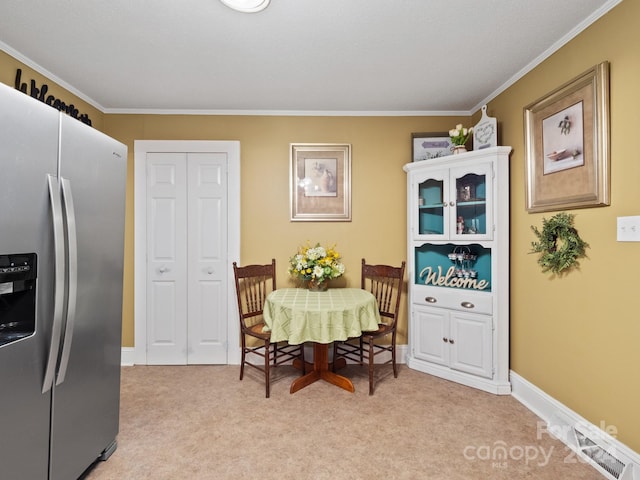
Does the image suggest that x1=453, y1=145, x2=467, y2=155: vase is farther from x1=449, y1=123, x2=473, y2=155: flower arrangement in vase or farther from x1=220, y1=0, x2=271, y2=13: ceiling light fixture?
x1=220, y1=0, x2=271, y2=13: ceiling light fixture

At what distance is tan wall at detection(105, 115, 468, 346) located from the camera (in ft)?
10.6

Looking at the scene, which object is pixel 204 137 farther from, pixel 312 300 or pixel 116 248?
pixel 312 300

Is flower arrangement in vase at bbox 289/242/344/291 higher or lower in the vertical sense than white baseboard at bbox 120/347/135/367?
higher

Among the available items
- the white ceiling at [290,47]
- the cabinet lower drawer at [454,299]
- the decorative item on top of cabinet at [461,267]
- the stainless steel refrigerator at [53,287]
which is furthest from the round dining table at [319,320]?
the white ceiling at [290,47]

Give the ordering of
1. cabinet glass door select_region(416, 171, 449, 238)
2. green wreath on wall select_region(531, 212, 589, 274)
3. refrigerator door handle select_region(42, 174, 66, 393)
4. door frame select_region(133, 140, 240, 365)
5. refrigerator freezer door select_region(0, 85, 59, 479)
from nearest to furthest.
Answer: refrigerator freezer door select_region(0, 85, 59, 479)
refrigerator door handle select_region(42, 174, 66, 393)
green wreath on wall select_region(531, 212, 589, 274)
cabinet glass door select_region(416, 171, 449, 238)
door frame select_region(133, 140, 240, 365)

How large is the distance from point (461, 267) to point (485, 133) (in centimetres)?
123

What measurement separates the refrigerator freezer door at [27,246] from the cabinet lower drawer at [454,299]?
2.73 meters

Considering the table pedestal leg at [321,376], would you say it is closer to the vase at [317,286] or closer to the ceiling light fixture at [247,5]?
the vase at [317,286]

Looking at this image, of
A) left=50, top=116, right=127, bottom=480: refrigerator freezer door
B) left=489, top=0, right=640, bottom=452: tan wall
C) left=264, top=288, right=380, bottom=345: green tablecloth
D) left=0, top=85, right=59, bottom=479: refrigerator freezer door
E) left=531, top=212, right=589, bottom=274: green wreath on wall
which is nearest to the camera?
left=0, top=85, right=59, bottom=479: refrigerator freezer door

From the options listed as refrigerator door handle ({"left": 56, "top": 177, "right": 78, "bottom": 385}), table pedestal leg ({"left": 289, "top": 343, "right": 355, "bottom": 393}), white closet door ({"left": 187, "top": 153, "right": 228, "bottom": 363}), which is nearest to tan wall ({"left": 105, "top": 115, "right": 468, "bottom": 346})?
white closet door ({"left": 187, "top": 153, "right": 228, "bottom": 363})

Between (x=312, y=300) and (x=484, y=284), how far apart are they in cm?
151

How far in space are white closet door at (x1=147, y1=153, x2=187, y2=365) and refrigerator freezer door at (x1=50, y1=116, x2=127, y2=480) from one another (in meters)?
1.30

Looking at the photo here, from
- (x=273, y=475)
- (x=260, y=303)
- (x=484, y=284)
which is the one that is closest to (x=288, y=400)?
(x=273, y=475)

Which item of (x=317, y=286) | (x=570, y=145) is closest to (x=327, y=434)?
(x=317, y=286)
